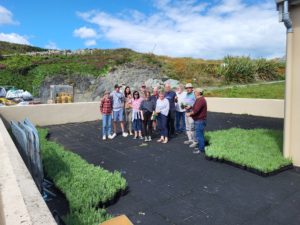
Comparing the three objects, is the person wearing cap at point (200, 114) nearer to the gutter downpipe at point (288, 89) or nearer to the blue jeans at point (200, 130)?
the blue jeans at point (200, 130)

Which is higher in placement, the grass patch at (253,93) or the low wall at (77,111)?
the grass patch at (253,93)

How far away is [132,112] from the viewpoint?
959 cm

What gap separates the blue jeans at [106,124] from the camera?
30.9 feet

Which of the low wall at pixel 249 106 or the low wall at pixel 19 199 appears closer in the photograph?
the low wall at pixel 19 199

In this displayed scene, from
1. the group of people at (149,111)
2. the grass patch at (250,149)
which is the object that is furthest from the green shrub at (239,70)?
the grass patch at (250,149)

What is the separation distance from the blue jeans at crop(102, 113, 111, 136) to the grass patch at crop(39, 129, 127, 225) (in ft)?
8.96

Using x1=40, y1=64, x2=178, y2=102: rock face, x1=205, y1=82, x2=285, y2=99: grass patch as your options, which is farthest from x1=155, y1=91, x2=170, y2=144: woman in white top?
x1=40, y1=64, x2=178, y2=102: rock face

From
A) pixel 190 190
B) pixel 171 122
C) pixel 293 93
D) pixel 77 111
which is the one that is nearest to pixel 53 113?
pixel 77 111

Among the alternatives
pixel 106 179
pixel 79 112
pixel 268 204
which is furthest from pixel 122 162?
pixel 79 112

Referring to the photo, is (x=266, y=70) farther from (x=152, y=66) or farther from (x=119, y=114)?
(x=119, y=114)

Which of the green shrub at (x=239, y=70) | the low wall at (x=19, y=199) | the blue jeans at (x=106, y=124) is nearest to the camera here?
the low wall at (x=19, y=199)

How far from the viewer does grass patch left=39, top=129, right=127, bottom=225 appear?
12.8ft

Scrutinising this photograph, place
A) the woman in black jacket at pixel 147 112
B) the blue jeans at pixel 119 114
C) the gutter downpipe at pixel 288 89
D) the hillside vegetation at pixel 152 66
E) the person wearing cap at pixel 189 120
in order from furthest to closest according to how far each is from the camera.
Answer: the hillside vegetation at pixel 152 66 → the blue jeans at pixel 119 114 → the woman in black jacket at pixel 147 112 → the person wearing cap at pixel 189 120 → the gutter downpipe at pixel 288 89

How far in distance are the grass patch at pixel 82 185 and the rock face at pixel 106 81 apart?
20.0 m
